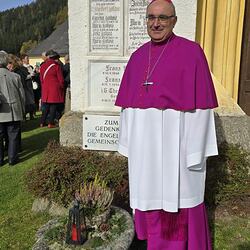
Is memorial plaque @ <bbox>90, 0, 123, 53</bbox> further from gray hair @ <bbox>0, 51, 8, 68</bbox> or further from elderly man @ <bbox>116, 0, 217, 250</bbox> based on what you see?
gray hair @ <bbox>0, 51, 8, 68</bbox>

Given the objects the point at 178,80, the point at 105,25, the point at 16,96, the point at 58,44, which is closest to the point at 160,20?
the point at 178,80

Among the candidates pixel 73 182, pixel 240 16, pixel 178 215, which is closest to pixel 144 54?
pixel 178 215

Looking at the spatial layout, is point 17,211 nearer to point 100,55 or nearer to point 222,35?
point 100,55

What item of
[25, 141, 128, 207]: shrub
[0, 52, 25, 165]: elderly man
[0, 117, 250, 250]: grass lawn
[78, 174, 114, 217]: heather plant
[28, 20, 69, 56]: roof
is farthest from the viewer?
[28, 20, 69, 56]: roof

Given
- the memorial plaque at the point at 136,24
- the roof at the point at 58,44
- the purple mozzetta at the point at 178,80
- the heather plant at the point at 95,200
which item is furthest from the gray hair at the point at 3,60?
the roof at the point at 58,44

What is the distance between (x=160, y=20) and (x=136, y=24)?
60.1 inches

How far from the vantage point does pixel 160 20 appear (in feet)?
8.24

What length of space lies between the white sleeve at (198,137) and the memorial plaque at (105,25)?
1771 mm

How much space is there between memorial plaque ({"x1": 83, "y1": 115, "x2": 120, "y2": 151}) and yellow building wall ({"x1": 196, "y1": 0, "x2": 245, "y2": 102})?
1478 millimetres

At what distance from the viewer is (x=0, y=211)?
4.28 meters

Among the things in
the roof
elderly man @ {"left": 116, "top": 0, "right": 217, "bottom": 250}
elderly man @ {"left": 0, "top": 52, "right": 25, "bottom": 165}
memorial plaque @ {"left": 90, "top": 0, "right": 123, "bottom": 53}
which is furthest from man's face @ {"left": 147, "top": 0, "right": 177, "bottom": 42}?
the roof

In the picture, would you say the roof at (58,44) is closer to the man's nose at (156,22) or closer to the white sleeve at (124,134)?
the white sleeve at (124,134)

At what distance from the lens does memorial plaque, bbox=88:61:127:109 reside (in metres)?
4.11

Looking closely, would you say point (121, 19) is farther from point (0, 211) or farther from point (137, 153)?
point (0, 211)
